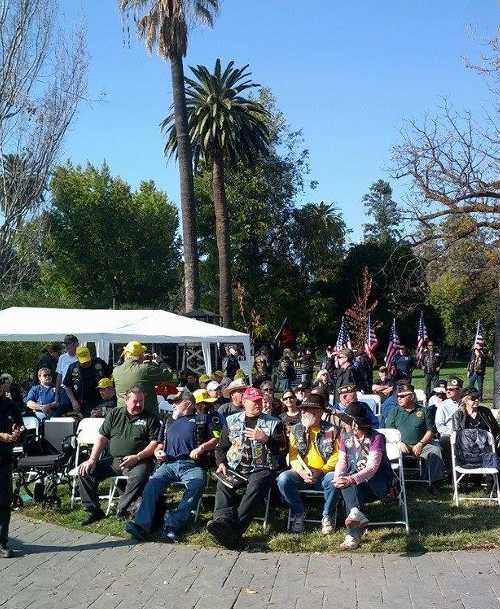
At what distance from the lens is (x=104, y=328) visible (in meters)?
16.4

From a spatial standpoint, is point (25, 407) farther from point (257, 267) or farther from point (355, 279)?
point (355, 279)

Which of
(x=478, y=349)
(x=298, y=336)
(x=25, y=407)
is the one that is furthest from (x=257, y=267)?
(x=25, y=407)

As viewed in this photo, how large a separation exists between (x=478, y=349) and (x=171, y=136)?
65.1ft

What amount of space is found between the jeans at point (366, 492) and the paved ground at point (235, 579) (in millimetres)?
548

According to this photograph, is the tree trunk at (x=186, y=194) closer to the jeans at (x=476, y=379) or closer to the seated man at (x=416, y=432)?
the jeans at (x=476, y=379)

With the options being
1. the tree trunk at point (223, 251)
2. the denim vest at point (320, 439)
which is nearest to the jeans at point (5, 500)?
the denim vest at point (320, 439)

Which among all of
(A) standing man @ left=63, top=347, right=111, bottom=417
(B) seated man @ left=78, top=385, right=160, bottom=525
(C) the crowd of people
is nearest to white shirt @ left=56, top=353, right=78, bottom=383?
(A) standing man @ left=63, top=347, right=111, bottom=417

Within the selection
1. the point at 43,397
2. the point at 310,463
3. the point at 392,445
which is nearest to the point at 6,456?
the point at 310,463

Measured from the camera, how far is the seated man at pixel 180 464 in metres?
7.35

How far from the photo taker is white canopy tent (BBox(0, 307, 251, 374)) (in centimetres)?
1592

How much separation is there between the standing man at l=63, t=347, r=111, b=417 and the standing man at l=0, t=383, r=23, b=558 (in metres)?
3.72

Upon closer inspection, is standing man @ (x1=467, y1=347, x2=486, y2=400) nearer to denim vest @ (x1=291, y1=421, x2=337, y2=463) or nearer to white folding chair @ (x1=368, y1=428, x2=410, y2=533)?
white folding chair @ (x1=368, y1=428, x2=410, y2=533)

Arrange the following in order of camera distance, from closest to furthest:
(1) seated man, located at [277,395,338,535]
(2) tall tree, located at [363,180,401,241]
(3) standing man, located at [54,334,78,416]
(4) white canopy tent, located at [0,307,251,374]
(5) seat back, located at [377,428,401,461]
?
(1) seated man, located at [277,395,338,535]
(5) seat back, located at [377,428,401,461]
(3) standing man, located at [54,334,78,416]
(4) white canopy tent, located at [0,307,251,374]
(2) tall tree, located at [363,180,401,241]

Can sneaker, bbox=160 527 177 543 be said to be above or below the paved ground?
above
